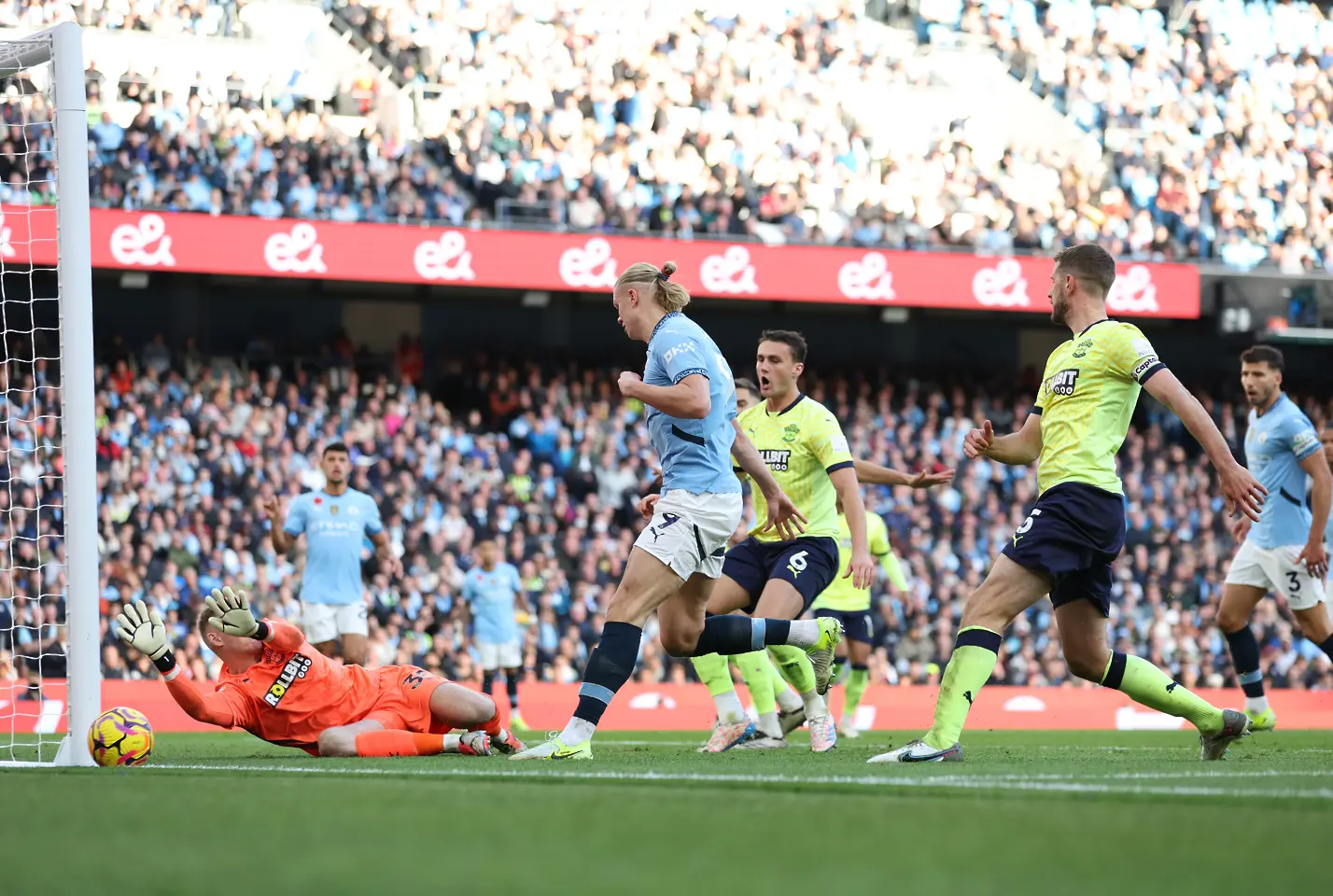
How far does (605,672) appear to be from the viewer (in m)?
7.47

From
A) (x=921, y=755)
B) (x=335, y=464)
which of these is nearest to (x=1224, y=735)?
(x=921, y=755)

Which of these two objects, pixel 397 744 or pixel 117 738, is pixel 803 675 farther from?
pixel 117 738

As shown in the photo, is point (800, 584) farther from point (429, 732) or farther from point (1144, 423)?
point (1144, 423)

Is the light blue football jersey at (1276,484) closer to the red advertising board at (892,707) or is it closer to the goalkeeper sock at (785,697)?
the goalkeeper sock at (785,697)

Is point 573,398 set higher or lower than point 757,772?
higher

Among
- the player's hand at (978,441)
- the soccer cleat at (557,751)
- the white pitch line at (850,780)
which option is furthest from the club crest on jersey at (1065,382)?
the soccer cleat at (557,751)

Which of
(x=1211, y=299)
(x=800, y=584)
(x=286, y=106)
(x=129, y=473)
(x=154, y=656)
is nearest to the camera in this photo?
(x=154, y=656)

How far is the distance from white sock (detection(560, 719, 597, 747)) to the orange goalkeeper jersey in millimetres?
1452

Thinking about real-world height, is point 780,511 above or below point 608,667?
above

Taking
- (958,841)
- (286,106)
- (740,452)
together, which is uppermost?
(286,106)

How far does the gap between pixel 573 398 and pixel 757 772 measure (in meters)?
18.2

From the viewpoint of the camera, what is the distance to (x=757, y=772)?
6730mm

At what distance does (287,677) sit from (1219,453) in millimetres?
4491

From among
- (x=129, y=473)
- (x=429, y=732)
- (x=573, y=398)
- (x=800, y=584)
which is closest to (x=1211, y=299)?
(x=573, y=398)
